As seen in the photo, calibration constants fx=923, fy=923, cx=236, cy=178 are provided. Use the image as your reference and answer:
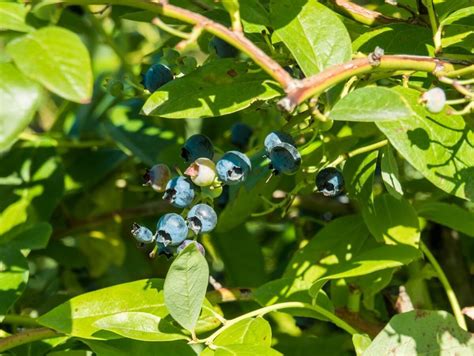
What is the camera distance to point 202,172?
3.23 feet

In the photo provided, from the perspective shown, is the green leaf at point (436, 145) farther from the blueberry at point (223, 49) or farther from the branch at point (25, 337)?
the branch at point (25, 337)

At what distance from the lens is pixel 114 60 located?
7.98 feet

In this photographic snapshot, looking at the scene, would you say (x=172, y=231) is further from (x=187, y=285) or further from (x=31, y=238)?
(x=31, y=238)

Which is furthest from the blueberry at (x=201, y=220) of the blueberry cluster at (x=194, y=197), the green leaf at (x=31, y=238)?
the green leaf at (x=31, y=238)

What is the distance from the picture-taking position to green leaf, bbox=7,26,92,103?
0.75m

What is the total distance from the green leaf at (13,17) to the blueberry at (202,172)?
0.24 m

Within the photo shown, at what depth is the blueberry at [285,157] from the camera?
0.96m

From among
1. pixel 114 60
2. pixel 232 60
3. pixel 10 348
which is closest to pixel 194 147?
pixel 232 60

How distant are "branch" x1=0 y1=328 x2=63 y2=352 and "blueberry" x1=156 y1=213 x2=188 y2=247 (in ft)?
0.71

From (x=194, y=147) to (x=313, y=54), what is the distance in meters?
0.19

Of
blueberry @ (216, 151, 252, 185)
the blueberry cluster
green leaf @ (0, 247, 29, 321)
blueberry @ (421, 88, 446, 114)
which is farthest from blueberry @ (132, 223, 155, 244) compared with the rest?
blueberry @ (421, 88, 446, 114)

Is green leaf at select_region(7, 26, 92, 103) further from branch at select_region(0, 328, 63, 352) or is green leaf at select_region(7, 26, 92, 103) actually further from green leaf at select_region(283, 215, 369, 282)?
green leaf at select_region(283, 215, 369, 282)

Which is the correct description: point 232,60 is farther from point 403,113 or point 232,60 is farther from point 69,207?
point 69,207

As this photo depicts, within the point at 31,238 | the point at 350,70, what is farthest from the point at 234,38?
the point at 31,238
